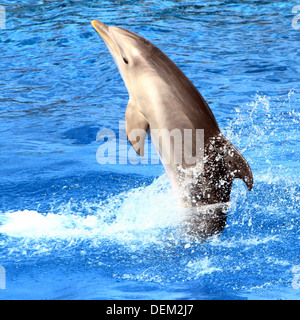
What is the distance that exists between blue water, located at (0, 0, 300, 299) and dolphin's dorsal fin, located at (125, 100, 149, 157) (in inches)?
24.7

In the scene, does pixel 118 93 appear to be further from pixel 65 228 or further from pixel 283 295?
pixel 283 295

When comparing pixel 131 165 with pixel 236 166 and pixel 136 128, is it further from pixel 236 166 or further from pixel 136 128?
pixel 236 166

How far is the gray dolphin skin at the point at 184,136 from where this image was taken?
4410mm

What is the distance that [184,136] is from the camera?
14.9 feet

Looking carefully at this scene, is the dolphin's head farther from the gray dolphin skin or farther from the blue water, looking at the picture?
the blue water

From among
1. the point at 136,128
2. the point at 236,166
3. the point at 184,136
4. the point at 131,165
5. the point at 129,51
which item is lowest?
the point at 236,166

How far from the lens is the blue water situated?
418 centimetres

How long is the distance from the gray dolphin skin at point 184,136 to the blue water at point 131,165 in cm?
26

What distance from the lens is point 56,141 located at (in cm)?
767

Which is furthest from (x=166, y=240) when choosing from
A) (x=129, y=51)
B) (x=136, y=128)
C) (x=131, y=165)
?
(x=131, y=165)

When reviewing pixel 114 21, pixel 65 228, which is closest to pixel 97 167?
pixel 65 228

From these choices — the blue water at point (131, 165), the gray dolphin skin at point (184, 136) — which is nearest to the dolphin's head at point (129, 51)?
the gray dolphin skin at point (184, 136)

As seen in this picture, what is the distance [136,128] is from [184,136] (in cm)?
49

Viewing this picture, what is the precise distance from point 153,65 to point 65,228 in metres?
1.64
